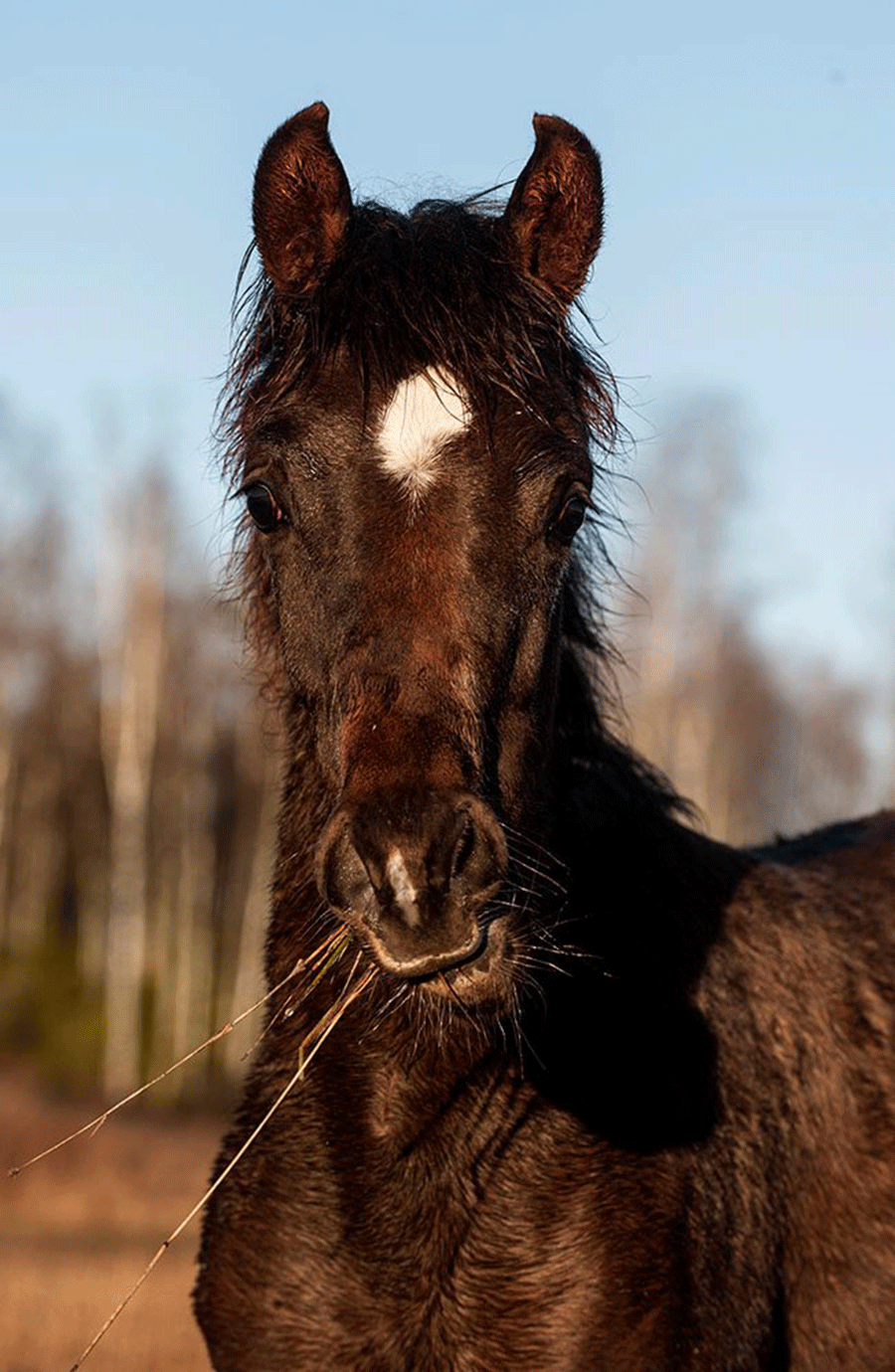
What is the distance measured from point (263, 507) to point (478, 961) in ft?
4.59

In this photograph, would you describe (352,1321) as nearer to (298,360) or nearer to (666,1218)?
(666,1218)

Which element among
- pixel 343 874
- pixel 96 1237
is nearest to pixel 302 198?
pixel 343 874

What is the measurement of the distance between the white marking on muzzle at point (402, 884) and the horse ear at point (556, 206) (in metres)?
1.91

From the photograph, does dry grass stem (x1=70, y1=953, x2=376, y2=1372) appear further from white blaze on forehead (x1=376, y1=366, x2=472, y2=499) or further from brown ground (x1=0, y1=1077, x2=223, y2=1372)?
brown ground (x1=0, y1=1077, x2=223, y2=1372)

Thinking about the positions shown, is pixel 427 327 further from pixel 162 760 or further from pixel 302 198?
pixel 162 760

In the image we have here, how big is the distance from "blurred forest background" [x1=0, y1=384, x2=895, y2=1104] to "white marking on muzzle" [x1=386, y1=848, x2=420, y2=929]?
21557 mm

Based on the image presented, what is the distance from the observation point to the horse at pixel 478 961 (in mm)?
4051

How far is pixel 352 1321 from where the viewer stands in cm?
418

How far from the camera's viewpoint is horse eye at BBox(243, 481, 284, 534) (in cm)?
442

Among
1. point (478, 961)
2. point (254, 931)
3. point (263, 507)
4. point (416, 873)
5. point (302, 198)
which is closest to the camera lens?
point (416, 873)

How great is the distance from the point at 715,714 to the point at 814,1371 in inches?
1315

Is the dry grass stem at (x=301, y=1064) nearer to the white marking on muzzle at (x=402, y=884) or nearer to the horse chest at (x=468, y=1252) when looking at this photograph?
the horse chest at (x=468, y=1252)

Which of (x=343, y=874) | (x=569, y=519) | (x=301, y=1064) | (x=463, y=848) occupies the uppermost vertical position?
(x=569, y=519)

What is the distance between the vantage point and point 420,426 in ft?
13.6
